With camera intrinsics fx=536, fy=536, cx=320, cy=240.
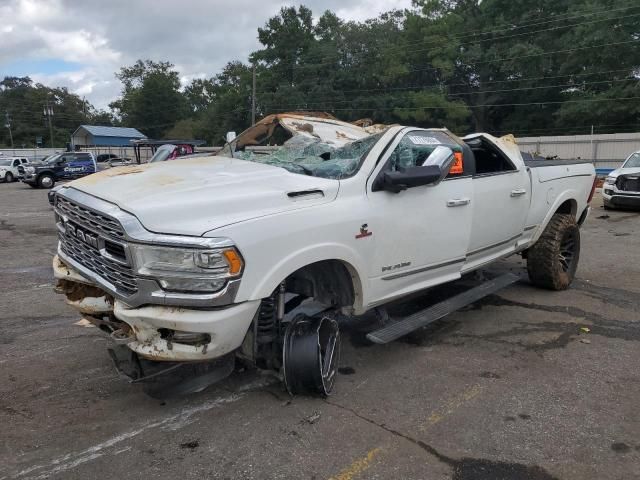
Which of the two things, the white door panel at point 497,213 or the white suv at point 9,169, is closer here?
the white door panel at point 497,213

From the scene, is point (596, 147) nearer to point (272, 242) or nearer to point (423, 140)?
point (423, 140)

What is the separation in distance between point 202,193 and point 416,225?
5.37 feet

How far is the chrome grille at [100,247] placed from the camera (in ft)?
9.61

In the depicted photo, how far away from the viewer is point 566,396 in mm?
3607

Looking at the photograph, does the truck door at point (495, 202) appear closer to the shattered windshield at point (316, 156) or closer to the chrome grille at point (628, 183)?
the shattered windshield at point (316, 156)

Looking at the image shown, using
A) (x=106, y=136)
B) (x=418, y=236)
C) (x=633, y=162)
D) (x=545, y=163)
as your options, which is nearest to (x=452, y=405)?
(x=418, y=236)

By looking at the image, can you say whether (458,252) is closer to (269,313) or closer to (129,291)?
(269,313)

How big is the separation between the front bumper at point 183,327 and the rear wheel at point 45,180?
26725mm

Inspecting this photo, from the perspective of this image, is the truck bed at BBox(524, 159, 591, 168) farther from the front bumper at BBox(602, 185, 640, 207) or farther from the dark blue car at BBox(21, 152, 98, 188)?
the dark blue car at BBox(21, 152, 98, 188)

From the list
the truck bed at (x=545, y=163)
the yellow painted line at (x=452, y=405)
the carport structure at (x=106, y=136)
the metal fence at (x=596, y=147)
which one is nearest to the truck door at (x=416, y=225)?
the yellow painted line at (x=452, y=405)

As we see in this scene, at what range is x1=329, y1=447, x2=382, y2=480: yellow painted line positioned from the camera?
108 inches

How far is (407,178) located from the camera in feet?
12.2

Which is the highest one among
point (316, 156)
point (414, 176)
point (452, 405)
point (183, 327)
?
point (316, 156)

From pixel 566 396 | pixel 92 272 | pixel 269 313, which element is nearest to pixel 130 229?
pixel 92 272
